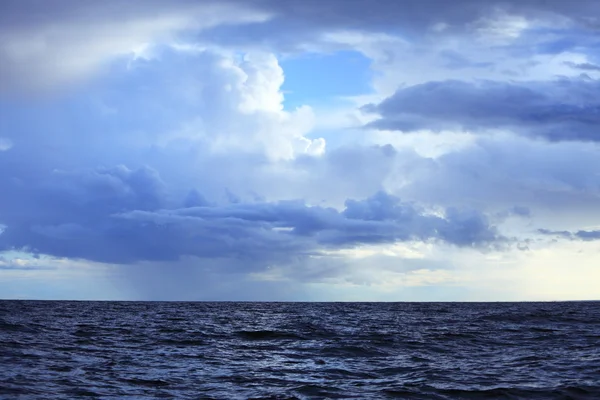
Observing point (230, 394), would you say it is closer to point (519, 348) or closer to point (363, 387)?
point (363, 387)

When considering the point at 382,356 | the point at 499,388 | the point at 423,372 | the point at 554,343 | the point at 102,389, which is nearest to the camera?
the point at 102,389

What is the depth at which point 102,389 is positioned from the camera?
22047 mm

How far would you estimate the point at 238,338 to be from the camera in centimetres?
4478

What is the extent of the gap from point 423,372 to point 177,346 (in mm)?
16088

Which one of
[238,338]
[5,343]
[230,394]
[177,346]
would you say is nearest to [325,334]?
[238,338]

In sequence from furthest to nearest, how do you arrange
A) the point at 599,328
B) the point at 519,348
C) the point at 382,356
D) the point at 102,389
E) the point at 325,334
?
the point at 599,328
the point at 325,334
the point at 519,348
the point at 382,356
the point at 102,389

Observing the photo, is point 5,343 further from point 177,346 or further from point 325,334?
point 325,334

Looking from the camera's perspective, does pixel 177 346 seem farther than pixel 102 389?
Yes

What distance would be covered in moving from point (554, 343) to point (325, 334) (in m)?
15.8

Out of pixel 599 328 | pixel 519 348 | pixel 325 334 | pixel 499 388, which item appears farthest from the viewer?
pixel 599 328

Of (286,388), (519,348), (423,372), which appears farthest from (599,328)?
(286,388)

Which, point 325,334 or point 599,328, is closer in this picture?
point 325,334

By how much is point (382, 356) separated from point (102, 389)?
54.1 feet

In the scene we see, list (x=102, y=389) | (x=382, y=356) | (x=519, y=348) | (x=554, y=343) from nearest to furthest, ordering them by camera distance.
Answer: (x=102, y=389) → (x=382, y=356) → (x=519, y=348) → (x=554, y=343)
